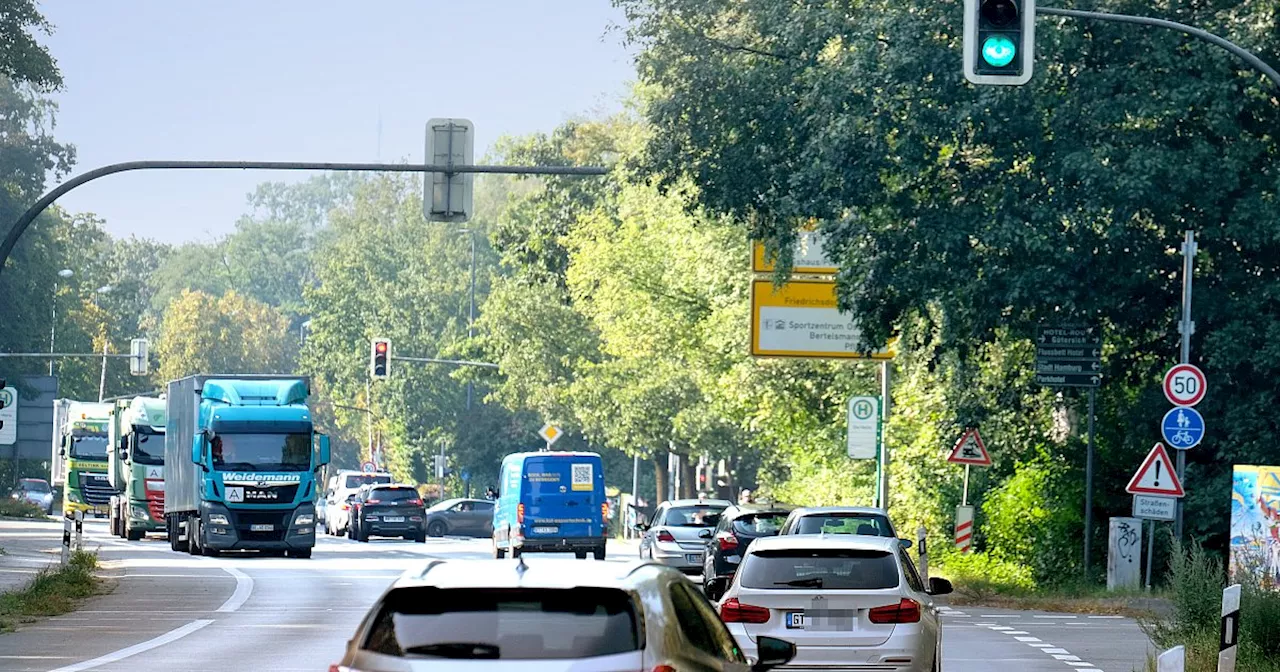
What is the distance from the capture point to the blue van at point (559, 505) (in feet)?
157

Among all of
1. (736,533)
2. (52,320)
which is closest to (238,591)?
(736,533)

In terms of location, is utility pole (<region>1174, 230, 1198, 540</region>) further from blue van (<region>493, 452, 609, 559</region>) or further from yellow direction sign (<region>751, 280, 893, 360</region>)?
blue van (<region>493, 452, 609, 559</region>)

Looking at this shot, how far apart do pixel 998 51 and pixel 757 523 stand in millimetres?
16219

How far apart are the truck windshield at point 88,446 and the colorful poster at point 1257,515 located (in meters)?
48.1

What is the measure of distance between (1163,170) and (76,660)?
58.0ft

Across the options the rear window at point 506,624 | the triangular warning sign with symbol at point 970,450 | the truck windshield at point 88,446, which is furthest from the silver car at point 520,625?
the truck windshield at point 88,446

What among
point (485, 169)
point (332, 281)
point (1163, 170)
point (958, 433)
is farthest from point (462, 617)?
point (332, 281)

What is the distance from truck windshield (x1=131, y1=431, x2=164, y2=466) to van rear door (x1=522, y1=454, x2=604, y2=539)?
12669 mm

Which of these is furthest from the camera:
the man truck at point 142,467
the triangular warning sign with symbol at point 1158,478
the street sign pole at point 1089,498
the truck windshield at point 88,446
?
the truck windshield at point 88,446

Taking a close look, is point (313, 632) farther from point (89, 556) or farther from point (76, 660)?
point (89, 556)

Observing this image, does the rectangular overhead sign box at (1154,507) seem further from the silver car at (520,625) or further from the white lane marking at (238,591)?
the silver car at (520,625)

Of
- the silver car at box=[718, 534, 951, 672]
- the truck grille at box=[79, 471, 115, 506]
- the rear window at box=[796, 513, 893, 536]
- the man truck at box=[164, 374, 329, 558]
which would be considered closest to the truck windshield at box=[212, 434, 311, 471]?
the man truck at box=[164, 374, 329, 558]

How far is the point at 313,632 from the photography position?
24.1 meters

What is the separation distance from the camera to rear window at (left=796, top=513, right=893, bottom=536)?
2569cm
